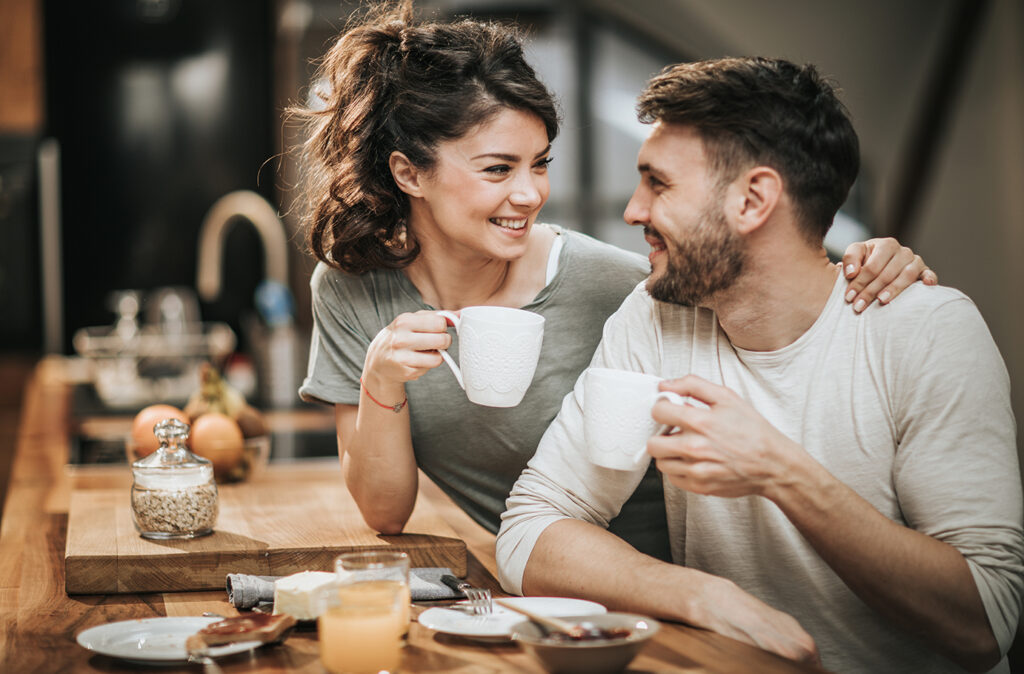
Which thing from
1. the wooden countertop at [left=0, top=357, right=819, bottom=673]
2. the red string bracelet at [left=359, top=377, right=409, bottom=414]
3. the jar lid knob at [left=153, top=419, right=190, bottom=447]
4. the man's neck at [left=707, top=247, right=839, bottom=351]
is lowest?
the wooden countertop at [left=0, top=357, right=819, bottom=673]

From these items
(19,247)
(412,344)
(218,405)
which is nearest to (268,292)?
(19,247)

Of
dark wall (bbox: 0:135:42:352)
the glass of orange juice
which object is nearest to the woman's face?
the glass of orange juice

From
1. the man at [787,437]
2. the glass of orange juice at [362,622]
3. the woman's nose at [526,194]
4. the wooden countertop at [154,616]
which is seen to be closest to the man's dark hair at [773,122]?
the man at [787,437]

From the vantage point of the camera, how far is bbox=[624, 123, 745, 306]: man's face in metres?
1.47

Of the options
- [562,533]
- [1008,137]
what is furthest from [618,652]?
[1008,137]

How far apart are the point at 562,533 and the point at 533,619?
300 millimetres

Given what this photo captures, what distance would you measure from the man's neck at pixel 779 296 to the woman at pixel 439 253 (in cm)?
36

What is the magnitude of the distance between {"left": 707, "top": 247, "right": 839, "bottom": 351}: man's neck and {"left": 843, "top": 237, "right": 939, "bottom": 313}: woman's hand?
4cm

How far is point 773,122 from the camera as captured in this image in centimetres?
145

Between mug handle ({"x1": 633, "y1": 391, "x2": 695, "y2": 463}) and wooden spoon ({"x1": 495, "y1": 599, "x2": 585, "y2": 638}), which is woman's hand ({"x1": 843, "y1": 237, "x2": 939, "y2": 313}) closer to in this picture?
mug handle ({"x1": 633, "y1": 391, "x2": 695, "y2": 463})

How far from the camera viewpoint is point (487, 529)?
6.10 feet

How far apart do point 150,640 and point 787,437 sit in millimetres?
787

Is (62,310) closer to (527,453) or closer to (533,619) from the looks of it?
(527,453)

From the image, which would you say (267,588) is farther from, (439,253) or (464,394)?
(439,253)
